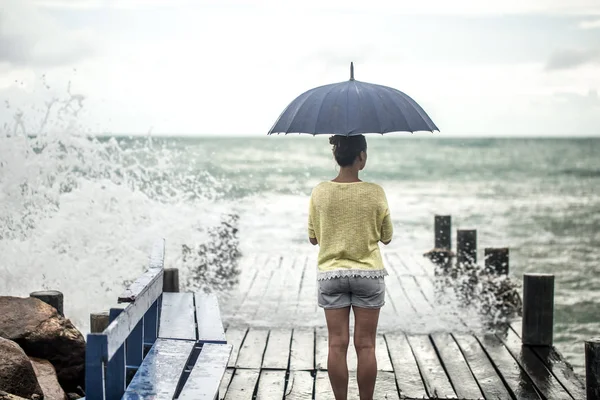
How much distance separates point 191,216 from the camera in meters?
14.0

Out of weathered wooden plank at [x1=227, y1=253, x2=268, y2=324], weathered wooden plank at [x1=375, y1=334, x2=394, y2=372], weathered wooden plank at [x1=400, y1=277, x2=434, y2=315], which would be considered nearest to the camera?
weathered wooden plank at [x1=375, y1=334, x2=394, y2=372]

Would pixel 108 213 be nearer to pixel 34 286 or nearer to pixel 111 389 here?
pixel 34 286

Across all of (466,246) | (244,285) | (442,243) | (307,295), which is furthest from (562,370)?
(442,243)

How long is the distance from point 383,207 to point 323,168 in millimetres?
58307

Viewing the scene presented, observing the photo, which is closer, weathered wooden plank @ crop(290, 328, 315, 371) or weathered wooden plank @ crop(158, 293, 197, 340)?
weathered wooden plank @ crop(158, 293, 197, 340)

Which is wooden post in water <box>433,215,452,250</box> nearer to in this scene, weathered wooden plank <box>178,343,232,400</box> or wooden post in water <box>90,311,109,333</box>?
wooden post in water <box>90,311,109,333</box>

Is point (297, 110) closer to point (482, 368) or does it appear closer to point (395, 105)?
point (395, 105)

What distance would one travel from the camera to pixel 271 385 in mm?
5469

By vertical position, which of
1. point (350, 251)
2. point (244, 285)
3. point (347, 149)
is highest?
point (347, 149)

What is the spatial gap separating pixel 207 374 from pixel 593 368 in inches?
96.2

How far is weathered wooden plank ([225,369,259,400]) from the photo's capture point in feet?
17.1

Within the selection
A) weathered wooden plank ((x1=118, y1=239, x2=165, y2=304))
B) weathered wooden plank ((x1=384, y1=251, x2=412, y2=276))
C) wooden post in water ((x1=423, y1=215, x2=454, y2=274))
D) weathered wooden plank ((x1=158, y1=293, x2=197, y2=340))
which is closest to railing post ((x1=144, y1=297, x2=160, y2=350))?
weathered wooden plank ((x1=158, y1=293, x2=197, y2=340))

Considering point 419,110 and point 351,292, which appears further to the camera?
point 419,110

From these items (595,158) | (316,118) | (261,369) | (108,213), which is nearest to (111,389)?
(316,118)
